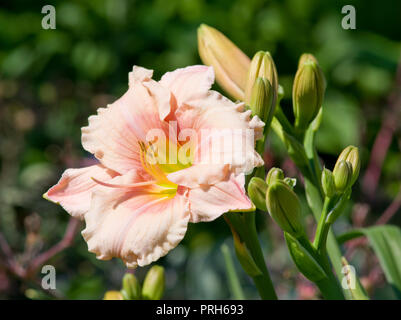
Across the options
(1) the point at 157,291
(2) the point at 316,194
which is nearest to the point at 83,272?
(1) the point at 157,291

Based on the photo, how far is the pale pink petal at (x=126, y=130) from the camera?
1.28 feet

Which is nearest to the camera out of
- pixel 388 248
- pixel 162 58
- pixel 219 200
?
pixel 219 200

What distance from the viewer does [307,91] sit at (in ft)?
1.45

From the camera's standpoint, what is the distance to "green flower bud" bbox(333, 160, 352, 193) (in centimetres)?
39

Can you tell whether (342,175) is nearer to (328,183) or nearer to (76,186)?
(328,183)

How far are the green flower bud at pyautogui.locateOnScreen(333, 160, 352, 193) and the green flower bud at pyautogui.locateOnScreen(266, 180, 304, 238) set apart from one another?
1.7 inches

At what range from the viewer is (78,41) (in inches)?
61.4

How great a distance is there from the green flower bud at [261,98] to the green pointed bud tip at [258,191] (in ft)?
0.18

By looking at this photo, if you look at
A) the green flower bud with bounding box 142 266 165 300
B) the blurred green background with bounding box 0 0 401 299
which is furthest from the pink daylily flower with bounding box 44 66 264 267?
the blurred green background with bounding box 0 0 401 299

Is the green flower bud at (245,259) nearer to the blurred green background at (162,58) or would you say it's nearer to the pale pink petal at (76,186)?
the pale pink petal at (76,186)

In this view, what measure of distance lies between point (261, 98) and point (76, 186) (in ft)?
0.49

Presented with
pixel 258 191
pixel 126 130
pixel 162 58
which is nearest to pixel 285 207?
pixel 258 191

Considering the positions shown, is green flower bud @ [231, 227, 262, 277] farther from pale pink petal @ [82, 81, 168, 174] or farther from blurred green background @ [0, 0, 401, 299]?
blurred green background @ [0, 0, 401, 299]
